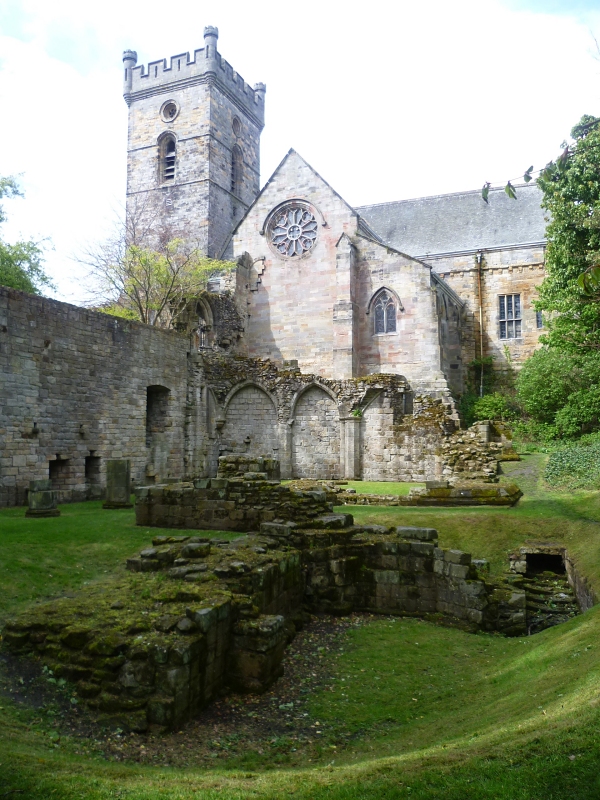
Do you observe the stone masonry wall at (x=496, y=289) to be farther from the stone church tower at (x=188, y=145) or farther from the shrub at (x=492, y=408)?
the stone church tower at (x=188, y=145)

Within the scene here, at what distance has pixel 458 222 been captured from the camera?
37938 mm

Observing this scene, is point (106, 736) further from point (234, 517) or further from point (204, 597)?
point (234, 517)

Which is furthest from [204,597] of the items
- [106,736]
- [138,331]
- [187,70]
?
[187,70]

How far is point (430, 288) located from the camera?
28859 millimetres

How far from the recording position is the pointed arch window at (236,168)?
154ft

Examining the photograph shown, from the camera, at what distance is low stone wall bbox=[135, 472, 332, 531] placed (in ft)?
38.6

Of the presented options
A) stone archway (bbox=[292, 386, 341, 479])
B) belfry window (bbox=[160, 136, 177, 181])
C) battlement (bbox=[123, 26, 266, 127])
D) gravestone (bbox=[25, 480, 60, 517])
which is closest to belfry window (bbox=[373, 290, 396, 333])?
stone archway (bbox=[292, 386, 341, 479])

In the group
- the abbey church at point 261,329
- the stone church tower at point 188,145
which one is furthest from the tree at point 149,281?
the stone church tower at point 188,145

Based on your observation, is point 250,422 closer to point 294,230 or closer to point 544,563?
point 294,230

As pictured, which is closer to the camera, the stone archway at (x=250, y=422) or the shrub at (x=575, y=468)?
the shrub at (x=575, y=468)

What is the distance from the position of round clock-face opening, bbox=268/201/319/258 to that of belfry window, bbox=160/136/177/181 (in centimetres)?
1648

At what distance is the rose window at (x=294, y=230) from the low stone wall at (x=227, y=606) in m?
22.6

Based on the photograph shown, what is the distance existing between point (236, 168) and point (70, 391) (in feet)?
114

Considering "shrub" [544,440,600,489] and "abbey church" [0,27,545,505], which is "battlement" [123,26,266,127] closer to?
"abbey church" [0,27,545,505]
